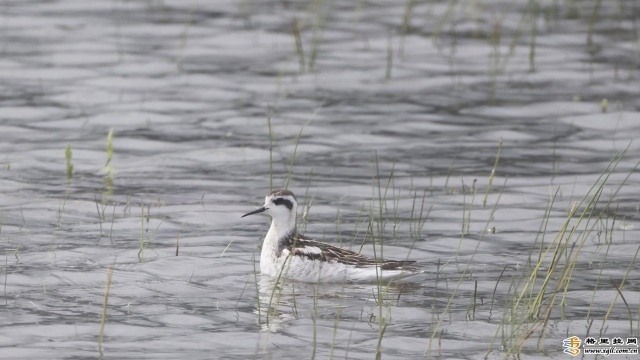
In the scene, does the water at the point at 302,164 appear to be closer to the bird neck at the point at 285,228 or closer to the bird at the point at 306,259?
the bird at the point at 306,259

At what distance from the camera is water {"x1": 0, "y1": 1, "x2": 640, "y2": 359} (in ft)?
26.5

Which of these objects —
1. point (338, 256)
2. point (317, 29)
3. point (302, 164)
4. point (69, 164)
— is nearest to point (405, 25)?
point (317, 29)

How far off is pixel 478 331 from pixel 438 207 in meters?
3.48

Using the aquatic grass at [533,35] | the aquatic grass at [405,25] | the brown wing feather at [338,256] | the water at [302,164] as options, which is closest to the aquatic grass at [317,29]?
the water at [302,164]

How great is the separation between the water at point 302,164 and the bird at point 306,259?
A: 0.58 feet

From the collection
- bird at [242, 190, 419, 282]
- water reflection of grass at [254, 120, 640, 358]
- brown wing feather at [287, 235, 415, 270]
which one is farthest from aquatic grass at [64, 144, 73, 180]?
brown wing feather at [287, 235, 415, 270]

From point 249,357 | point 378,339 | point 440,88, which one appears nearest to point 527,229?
point 378,339

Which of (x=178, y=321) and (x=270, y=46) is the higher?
(x=270, y=46)

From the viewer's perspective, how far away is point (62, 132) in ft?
45.8

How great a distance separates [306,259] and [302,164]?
148 inches

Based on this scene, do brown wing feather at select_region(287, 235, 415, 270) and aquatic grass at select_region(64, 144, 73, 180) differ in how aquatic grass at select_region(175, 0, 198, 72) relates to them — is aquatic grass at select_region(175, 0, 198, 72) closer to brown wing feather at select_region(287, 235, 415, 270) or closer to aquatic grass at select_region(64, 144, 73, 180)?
aquatic grass at select_region(64, 144, 73, 180)

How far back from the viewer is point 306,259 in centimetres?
923

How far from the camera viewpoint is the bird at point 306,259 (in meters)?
8.93

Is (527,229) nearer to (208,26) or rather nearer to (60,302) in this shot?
(60,302)
